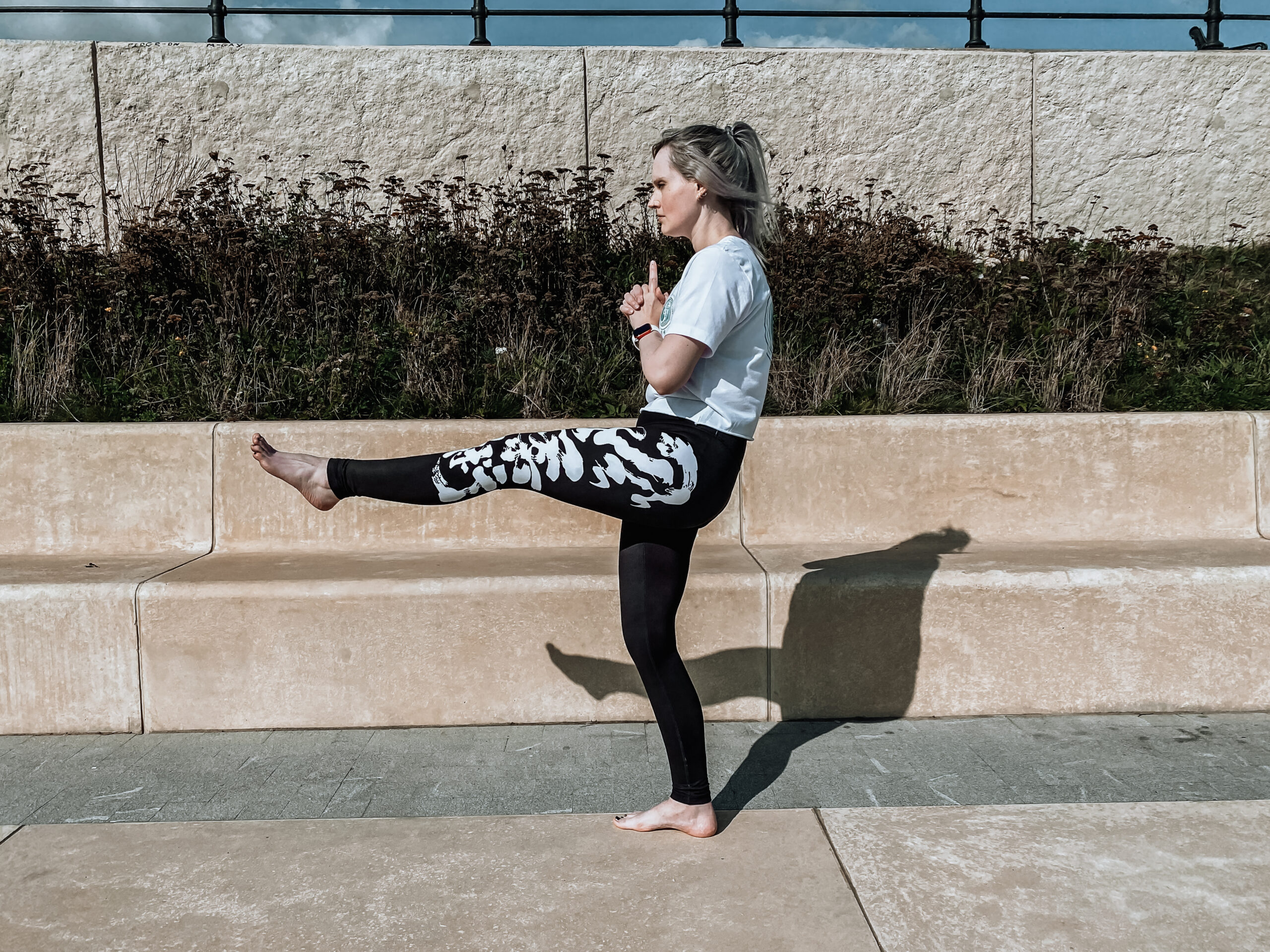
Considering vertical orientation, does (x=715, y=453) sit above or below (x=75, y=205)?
below

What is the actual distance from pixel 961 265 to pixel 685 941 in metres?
4.95

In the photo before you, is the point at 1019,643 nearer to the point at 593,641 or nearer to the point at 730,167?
the point at 593,641

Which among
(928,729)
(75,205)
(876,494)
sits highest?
(75,205)

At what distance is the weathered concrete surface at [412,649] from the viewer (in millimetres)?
3709

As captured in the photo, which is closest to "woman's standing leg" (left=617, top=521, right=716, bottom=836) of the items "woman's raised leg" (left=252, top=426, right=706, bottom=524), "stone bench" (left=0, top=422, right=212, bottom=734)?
"woman's raised leg" (left=252, top=426, right=706, bottom=524)

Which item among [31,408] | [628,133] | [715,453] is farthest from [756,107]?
[715,453]

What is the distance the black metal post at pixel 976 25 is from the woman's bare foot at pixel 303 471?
7.28 meters

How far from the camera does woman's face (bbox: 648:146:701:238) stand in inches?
105

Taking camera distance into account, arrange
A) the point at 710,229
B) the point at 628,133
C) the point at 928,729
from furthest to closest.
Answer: the point at 628,133 < the point at 928,729 < the point at 710,229

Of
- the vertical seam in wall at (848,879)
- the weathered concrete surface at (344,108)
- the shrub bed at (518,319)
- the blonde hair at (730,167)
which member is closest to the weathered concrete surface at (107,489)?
the shrub bed at (518,319)

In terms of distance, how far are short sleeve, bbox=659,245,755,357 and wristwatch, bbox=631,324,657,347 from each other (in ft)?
0.20

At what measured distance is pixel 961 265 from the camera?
20.6 feet

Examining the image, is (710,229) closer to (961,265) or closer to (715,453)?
(715,453)

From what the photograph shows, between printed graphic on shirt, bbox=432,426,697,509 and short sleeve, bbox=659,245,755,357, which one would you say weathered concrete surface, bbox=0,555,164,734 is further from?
short sleeve, bbox=659,245,755,357
